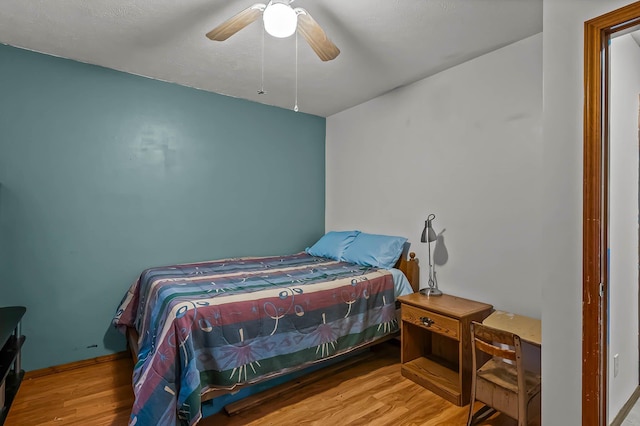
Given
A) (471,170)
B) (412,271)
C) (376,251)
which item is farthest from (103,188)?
(471,170)

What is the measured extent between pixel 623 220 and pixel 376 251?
1.79 meters

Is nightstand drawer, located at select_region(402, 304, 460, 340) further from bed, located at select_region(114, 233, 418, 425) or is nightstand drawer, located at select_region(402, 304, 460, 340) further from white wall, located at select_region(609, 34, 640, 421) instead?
white wall, located at select_region(609, 34, 640, 421)

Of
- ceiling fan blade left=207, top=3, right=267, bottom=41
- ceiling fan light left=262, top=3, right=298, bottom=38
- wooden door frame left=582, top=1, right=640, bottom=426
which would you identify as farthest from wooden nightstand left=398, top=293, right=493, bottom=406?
ceiling fan blade left=207, top=3, right=267, bottom=41

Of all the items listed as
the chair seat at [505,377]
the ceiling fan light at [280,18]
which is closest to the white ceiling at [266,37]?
the ceiling fan light at [280,18]

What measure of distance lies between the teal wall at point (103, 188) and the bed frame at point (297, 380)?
510 millimetres

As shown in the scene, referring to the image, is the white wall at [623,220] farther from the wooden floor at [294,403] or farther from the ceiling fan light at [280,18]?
the ceiling fan light at [280,18]

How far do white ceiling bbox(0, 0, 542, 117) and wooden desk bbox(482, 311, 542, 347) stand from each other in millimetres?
1956

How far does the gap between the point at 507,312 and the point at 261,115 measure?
3.08 metres

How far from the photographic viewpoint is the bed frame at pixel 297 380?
6.88ft

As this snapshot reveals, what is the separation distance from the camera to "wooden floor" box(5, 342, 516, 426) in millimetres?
2037

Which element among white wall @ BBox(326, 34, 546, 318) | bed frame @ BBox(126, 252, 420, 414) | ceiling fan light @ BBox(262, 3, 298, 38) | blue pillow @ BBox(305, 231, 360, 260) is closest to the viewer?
ceiling fan light @ BBox(262, 3, 298, 38)

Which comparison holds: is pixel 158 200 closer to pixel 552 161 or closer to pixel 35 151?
pixel 35 151

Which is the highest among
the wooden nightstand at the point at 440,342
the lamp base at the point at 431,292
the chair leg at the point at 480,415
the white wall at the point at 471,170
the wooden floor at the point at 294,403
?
the white wall at the point at 471,170

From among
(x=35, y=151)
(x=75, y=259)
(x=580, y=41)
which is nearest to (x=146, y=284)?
(x=75, y=259)
